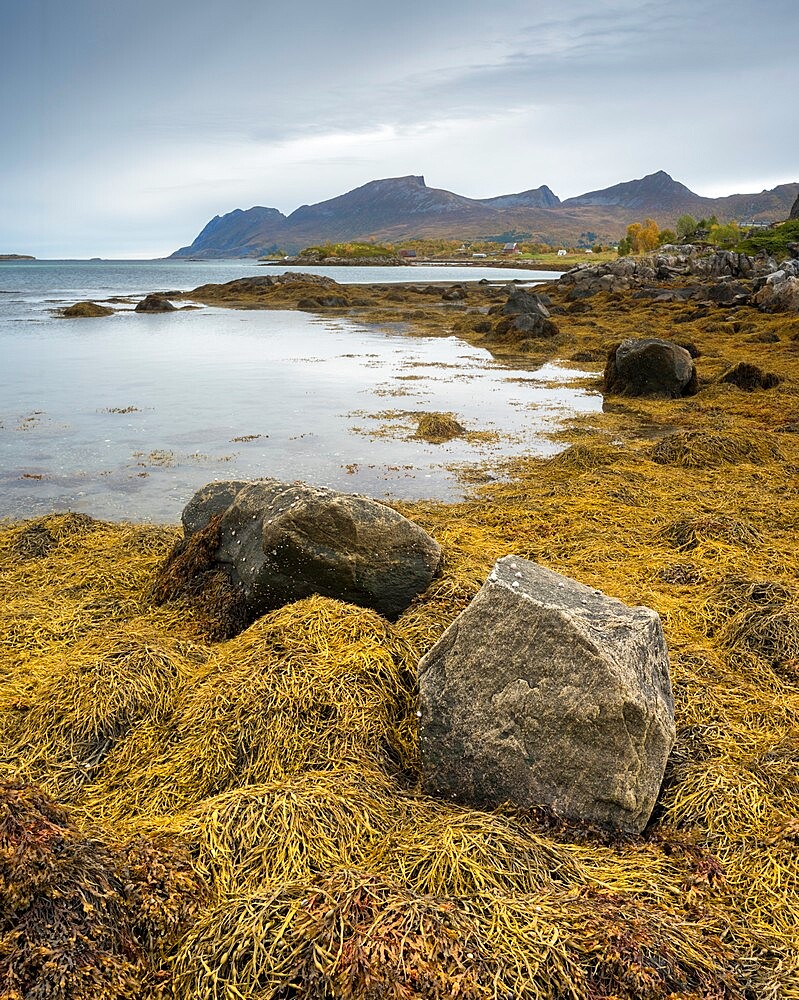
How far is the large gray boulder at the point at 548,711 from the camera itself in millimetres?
2988

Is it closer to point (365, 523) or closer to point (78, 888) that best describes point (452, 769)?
point (78, 888)

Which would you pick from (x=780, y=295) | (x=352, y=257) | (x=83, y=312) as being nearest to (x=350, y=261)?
(x=352, y=257)

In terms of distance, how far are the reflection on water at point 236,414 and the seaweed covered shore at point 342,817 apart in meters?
2.26

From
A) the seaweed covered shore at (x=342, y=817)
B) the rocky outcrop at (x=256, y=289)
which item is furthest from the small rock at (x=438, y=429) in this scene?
the rocky outcrop at (x=256, y=289)

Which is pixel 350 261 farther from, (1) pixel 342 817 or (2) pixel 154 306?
(1) pixel 342 817

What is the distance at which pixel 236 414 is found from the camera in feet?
39.9

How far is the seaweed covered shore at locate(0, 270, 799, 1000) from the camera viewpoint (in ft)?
Result: 7.22

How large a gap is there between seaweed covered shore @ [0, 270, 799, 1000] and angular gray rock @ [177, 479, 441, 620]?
27 cm

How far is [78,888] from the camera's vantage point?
7.48 ft

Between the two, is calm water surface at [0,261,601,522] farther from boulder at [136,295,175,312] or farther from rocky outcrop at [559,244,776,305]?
rocky outcrop at [559,244,776,305]

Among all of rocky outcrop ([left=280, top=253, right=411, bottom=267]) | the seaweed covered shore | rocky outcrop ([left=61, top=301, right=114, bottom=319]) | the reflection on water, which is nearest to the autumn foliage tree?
rocky outcrop ([left=280, top=253, right=411, bottom=267])

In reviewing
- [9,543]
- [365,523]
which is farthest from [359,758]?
[9,543]

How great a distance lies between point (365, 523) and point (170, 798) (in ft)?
6.66

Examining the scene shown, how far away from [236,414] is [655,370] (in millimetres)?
7759
